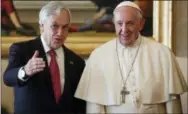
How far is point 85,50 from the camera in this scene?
77.0 inches

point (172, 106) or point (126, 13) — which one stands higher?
point (126, 13)

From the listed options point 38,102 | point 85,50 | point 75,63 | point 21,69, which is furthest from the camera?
point 85,50

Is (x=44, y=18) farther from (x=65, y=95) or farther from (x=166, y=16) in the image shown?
(x=166, y=16)

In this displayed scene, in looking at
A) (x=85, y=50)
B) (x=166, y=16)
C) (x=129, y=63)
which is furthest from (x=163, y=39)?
(x=129, y=63)

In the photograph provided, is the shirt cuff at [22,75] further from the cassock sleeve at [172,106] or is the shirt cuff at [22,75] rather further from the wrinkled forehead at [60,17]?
the cassock sleeve at [172,106]

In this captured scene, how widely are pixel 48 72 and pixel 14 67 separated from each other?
137mm

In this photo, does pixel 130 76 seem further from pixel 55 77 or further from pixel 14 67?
pixel 14 67

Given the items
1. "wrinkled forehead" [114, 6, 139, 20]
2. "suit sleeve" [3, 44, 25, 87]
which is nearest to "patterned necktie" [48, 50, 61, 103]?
"suit sleeve" [3, 44, 25, 87]

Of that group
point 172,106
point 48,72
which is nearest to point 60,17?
point 48,72

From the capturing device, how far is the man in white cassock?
1361mm

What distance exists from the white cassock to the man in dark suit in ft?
0.22

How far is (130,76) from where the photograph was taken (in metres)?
1.40

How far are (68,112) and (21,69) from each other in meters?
0.29

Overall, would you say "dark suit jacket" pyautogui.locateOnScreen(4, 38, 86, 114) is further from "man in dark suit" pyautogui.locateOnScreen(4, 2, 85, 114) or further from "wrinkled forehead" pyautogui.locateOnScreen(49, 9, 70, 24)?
"wrinkled forehead" pyautogui.locateOnScreen(49, 9, 70, 24)
